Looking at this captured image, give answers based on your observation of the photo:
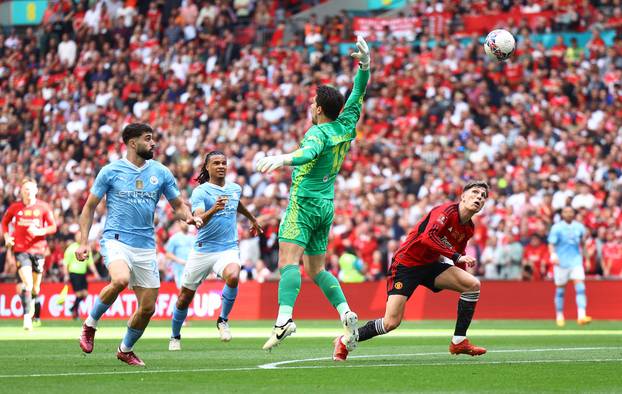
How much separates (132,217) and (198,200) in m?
3.58

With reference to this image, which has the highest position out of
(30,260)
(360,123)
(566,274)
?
(360,123)

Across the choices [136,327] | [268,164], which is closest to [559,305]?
[136,327]

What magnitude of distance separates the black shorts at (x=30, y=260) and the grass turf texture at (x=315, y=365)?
3726 millimetres

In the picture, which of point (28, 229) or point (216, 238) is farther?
point (28, 229)

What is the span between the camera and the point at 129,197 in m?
12.6

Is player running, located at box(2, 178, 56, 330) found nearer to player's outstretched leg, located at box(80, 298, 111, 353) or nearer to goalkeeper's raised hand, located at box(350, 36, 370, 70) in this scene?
player's outstretched leg, located at box(80, 298, 111, 353)

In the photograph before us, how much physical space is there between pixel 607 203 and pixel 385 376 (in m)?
18.1

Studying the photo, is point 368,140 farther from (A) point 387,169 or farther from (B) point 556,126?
(B) point 556,126

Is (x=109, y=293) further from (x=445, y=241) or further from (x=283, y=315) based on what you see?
(x=445, y=241)

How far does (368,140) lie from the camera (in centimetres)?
3198

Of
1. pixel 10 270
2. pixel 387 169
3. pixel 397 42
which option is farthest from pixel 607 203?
pixel 10 270

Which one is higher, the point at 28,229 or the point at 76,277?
the point at 28,229

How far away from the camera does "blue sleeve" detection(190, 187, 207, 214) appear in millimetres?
16067

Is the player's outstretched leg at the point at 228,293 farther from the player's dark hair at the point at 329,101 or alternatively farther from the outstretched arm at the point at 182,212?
the player's dark hair at the point at 329,101
